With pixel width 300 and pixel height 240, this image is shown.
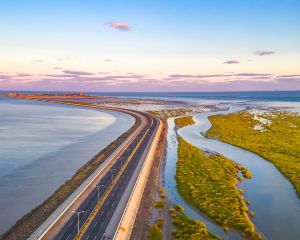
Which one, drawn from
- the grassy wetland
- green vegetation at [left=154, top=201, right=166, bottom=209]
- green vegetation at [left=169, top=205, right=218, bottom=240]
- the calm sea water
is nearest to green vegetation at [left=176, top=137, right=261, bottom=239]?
the grassy wetland

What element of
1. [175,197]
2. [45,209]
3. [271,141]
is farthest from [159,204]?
[271,141]

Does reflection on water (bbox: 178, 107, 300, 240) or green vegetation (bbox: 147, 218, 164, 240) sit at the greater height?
green vegetation (bbox: 147, 218, 164, 240)

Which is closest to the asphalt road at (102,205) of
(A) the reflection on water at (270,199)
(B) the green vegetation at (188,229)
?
(B) the green vegetation at (188,229)

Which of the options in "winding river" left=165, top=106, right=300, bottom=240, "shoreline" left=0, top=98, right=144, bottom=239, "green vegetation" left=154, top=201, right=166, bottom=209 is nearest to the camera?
"shoreline" left=0, top=98, right=144, bottom=239

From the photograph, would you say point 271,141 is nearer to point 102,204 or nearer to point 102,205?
point 102,204

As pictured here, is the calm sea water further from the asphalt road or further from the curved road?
the asphalt road

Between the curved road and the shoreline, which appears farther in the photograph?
the shoreline

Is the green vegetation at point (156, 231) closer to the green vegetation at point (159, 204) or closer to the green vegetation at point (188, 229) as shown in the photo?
the green vegetation at point (188, 229)

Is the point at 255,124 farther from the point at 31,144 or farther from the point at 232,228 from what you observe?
the point at 232,228
